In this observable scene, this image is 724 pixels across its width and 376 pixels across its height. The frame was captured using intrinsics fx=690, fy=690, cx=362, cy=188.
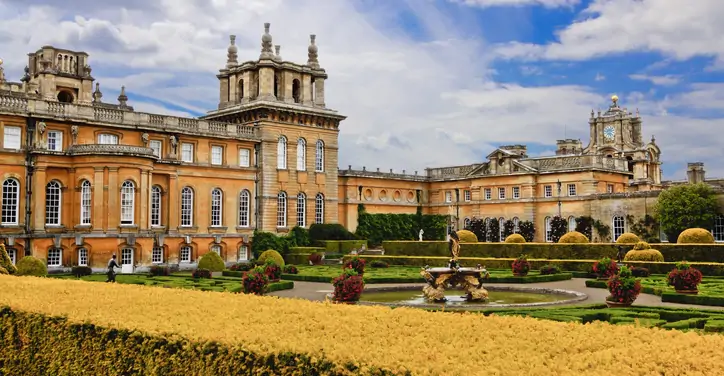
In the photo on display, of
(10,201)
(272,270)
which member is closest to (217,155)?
(10,201)

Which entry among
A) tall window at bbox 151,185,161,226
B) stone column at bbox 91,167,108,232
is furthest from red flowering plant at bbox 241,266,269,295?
tall window at bbox 151,185,161,226

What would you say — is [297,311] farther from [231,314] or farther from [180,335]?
[180,335]

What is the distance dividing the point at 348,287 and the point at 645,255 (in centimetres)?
1749

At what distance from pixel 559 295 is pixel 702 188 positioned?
2804 centimetres

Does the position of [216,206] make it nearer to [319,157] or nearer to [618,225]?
[319,157]

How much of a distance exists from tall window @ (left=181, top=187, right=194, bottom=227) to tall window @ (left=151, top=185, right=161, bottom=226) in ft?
5.11

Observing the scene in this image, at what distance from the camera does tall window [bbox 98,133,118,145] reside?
3638cm

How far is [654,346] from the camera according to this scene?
6.38m

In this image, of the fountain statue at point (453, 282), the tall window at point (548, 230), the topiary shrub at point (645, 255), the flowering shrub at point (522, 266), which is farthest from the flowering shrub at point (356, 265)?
the tall window at point (548, 230)

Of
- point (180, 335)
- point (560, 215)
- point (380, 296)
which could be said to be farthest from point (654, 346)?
point (560, 215)

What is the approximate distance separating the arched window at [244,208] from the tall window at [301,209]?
3.60 metres

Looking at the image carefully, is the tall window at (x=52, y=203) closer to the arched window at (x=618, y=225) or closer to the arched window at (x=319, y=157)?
the arched window at (x=319, y=157)

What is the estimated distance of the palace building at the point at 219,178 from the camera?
33.6 meters

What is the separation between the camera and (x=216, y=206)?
41688 millimetres
